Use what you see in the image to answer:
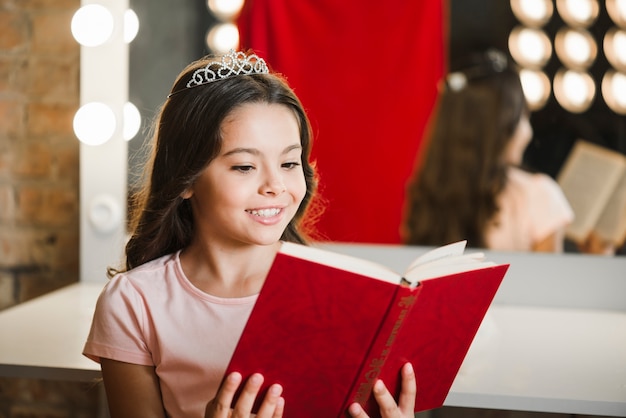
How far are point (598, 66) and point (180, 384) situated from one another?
1.09 m

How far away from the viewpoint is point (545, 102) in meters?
1.64

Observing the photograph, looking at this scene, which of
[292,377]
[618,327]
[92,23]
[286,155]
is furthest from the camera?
[92,23]

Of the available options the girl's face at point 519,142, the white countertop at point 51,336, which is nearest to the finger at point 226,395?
the white countertop at point 51,336

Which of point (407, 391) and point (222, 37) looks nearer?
point (407, 391)

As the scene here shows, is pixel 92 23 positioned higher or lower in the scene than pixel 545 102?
higher

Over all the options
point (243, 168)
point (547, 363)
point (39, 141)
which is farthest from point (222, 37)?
point (547, 363)

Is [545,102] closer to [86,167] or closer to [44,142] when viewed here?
[86,167]

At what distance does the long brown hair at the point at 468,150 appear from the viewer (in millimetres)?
1648

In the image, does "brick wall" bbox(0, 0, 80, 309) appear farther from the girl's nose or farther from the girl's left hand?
the girl's left hand

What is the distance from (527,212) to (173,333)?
0.90 metres

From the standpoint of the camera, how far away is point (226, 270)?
45.8 inches

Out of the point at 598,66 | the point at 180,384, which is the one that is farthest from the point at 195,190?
the point at 598,66

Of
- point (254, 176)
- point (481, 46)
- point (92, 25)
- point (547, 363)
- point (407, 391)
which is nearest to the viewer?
point (407, 391)

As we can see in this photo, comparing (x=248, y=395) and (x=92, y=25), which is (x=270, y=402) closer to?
(x=248, y=395)
